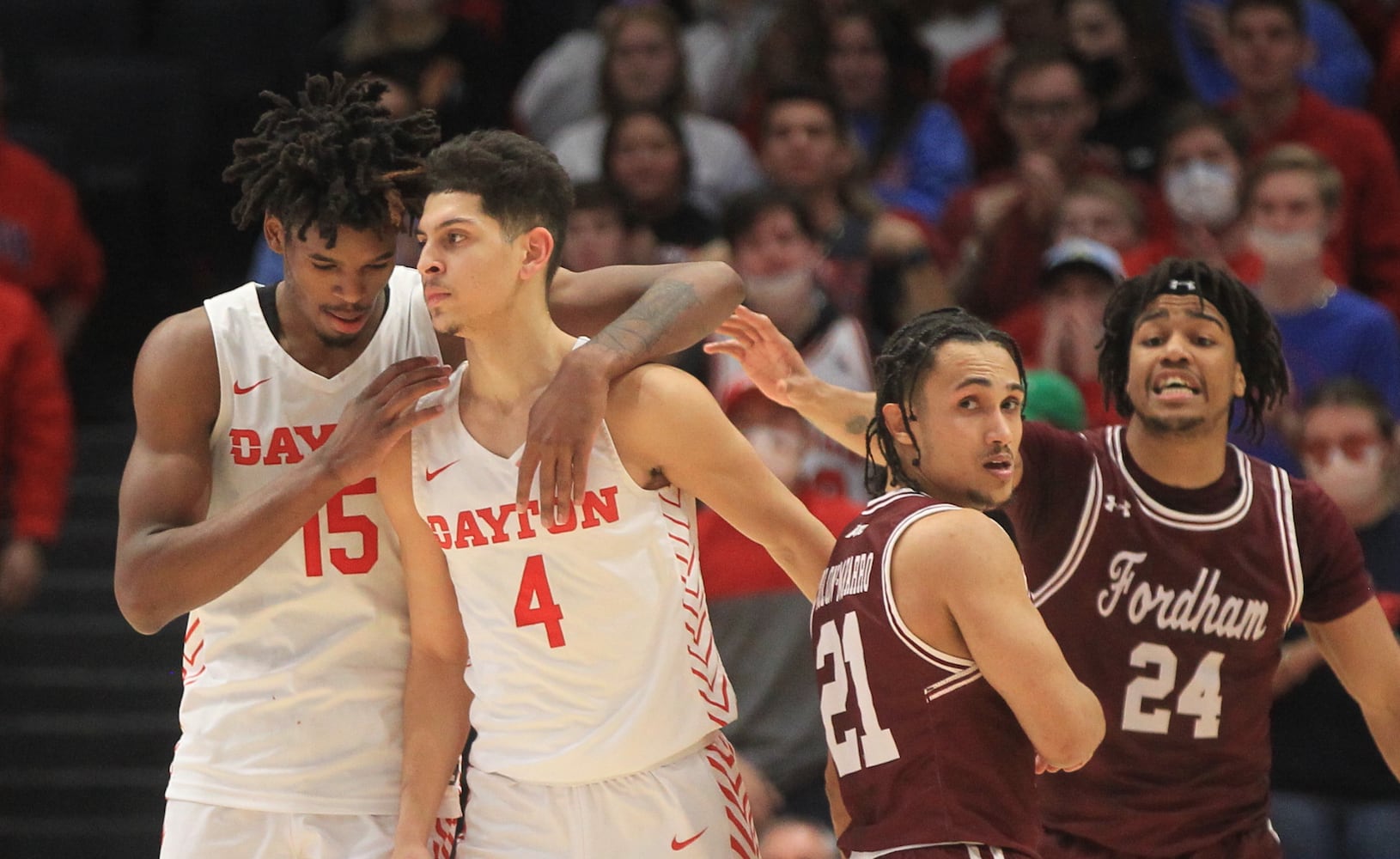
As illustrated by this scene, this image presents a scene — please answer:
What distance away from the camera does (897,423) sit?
3.80 m

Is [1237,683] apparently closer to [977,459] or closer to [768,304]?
[977,459]

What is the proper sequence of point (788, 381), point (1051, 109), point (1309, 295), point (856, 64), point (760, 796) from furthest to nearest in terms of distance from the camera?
point (856, 64), point (1051, 109), point (1309, 295), point (760, 796), point (788, 381)

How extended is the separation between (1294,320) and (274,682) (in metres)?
4.62

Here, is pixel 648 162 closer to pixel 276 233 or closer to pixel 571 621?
pixel 276 233

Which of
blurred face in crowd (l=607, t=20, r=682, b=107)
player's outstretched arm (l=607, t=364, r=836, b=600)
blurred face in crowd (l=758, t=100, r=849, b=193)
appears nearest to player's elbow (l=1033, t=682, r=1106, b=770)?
player's outstretched arm (l=607, t=364, r=836, b=600)

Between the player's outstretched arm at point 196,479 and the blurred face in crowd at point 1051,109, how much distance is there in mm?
5091

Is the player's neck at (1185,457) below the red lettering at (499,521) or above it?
above

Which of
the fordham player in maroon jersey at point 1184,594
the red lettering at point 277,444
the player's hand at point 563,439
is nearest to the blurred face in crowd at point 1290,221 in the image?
the fordham player in maroon jersey at point 1184,594

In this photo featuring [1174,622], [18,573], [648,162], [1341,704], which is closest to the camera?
[1174,622]

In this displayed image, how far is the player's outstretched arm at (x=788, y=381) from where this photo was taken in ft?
14.9

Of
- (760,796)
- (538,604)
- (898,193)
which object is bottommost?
(760,796)

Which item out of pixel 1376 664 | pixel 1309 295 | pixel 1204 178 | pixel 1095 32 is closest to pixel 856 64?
pixel 1095 32

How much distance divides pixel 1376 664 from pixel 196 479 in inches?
106

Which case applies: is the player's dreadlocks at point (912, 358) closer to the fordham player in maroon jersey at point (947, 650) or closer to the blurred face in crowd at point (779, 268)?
the fordham player in maroon jersey at point (947, 650)
